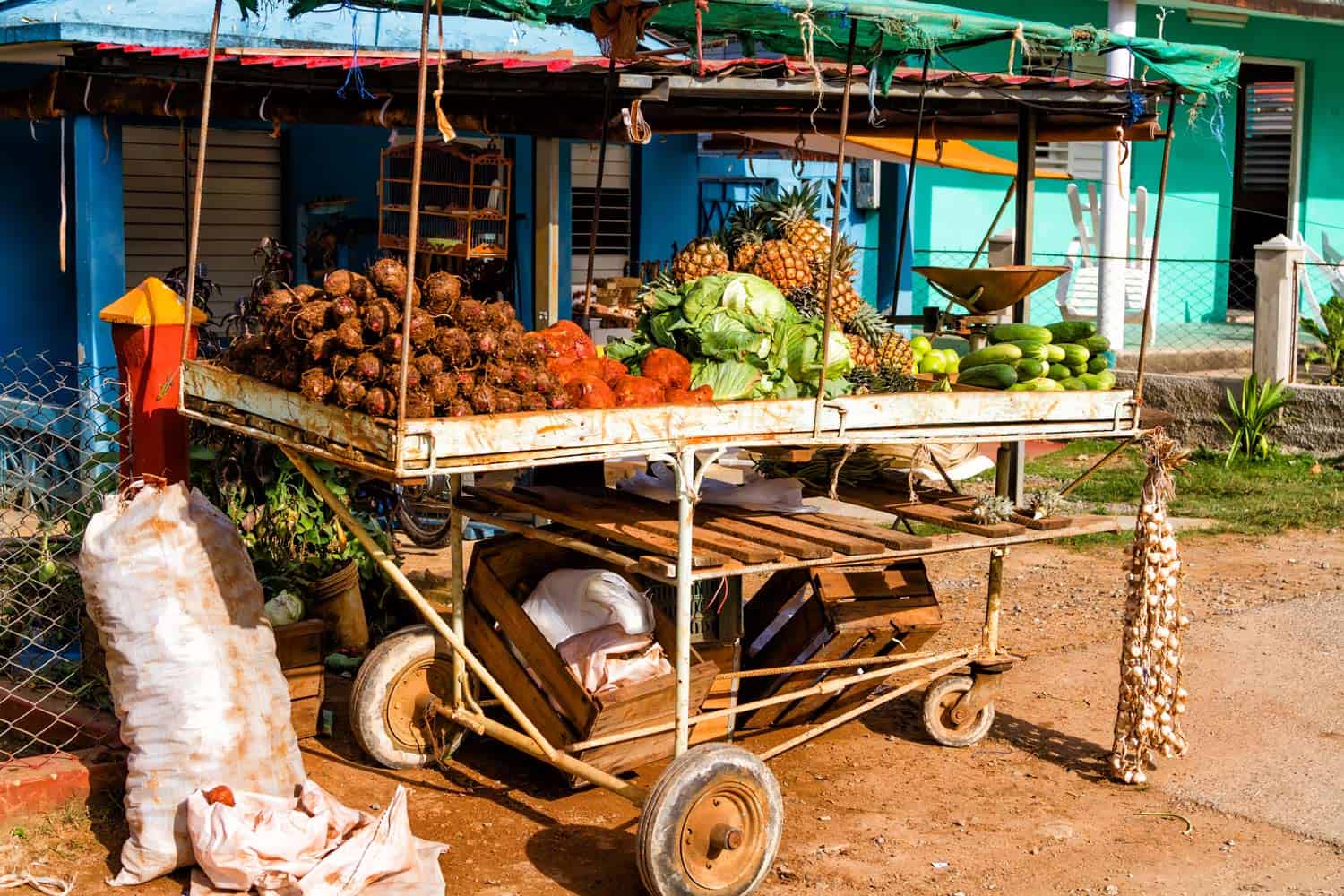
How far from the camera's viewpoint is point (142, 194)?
1041cm

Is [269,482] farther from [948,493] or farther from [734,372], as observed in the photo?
[948,493]

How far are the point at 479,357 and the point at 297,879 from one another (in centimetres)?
167

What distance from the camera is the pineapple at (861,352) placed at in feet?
18.9

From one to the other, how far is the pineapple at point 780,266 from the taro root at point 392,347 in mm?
2174

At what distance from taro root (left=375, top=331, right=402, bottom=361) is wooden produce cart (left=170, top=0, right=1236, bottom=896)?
212mm

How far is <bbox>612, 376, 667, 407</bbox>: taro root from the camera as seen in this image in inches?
184

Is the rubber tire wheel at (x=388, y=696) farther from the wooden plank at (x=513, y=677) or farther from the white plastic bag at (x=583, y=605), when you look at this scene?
the white plastic bag at (x=583, y=605)

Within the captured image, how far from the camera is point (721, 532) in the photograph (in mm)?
5199

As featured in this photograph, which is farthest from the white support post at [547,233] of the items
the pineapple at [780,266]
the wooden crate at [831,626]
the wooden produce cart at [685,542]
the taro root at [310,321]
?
the taro root at [310,321]

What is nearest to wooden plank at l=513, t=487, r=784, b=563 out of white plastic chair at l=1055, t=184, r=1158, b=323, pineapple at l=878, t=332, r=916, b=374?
pineapple at l=878, t=332, r=916, b=374

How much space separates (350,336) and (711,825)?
1.87 meters

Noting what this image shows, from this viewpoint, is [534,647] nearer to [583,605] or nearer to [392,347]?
[583,605]

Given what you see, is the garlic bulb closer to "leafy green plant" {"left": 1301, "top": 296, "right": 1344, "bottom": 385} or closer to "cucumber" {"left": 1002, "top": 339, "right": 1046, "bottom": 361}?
"cucumber" {"left": 1002, "top": 339, "right": 1046, "bottom": 361}

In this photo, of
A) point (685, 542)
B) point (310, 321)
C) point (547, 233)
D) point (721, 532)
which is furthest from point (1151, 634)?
point (547, 233)
